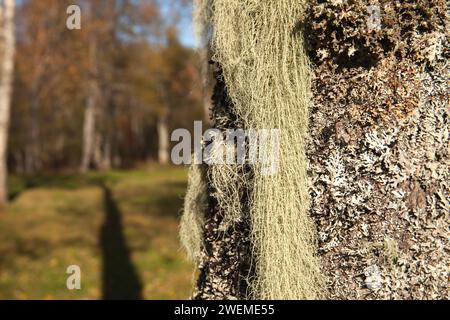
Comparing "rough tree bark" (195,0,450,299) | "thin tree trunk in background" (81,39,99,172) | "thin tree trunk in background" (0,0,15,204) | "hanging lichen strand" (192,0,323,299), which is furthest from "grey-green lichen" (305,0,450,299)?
"thin tree trunk in background" (81,39,99,172)

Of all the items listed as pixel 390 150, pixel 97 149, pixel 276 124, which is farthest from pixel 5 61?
pixel 97 149

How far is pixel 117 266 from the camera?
5891 millimetres

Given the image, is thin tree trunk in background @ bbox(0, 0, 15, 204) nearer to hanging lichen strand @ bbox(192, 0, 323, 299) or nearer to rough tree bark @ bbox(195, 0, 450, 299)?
hanging lichen strand @ bbox(192, 0, 323, 299)

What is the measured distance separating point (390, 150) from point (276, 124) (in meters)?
0.46

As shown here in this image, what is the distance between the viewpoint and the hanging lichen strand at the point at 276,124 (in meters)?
1.84

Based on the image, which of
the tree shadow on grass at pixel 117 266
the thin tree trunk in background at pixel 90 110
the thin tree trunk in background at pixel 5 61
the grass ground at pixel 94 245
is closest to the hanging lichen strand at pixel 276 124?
the grass ground at pixel 94 245

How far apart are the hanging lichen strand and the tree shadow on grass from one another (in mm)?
2981

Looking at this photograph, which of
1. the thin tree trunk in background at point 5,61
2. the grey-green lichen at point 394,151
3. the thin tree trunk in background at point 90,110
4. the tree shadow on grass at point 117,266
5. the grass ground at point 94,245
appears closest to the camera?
the grey-green lichen at point 394,151

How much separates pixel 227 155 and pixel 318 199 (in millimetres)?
454

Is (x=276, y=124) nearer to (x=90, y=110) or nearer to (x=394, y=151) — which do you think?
(x=394, y=151)

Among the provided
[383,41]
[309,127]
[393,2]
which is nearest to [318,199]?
[309,127]

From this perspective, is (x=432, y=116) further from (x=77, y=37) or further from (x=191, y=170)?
(x=77, y=37)

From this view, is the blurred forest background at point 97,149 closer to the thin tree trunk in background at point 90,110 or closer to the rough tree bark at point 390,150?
the thin tree trunk in background at point 90,110

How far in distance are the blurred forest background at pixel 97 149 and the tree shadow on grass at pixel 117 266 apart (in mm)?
18
